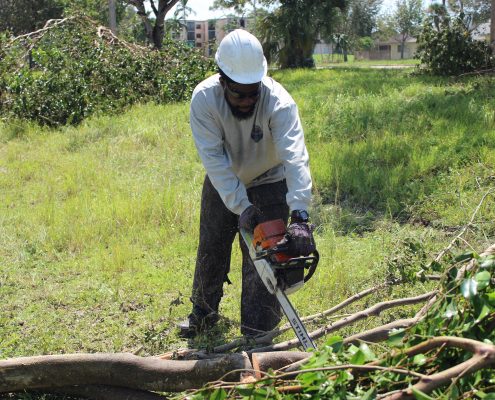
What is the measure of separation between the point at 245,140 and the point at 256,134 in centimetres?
8

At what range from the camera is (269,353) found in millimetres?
2967

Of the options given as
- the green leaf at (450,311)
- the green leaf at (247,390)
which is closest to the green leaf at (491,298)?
the green leaf at (450,311)

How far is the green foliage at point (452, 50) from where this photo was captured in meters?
14.0

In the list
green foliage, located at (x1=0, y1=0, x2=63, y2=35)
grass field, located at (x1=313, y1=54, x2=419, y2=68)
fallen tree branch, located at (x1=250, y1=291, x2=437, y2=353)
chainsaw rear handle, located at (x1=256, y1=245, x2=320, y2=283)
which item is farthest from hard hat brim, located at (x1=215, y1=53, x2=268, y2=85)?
green foliage, located at (x1=0, y1=0, x2=63, y2=35)

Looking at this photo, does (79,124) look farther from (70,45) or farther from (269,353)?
(269,353)

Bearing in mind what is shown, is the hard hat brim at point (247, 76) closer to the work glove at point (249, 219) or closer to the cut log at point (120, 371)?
the work glove at point (249, 219)

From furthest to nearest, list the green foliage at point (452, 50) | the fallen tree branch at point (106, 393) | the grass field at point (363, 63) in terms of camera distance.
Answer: the grass field at point (363, 63) < the green foliage at point (452, 50) < the fallen tree branch at point (106, 393)

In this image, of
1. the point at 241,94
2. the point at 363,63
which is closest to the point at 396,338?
the point at 241,94

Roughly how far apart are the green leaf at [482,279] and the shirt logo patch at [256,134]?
168cm

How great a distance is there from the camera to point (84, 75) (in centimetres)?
1162

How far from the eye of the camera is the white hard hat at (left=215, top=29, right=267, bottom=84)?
3256mm

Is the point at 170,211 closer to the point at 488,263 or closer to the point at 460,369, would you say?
the point at 488,263

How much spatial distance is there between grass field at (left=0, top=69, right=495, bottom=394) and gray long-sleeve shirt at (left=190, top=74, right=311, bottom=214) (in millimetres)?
954

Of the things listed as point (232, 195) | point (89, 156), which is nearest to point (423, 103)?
point (89, 156)
